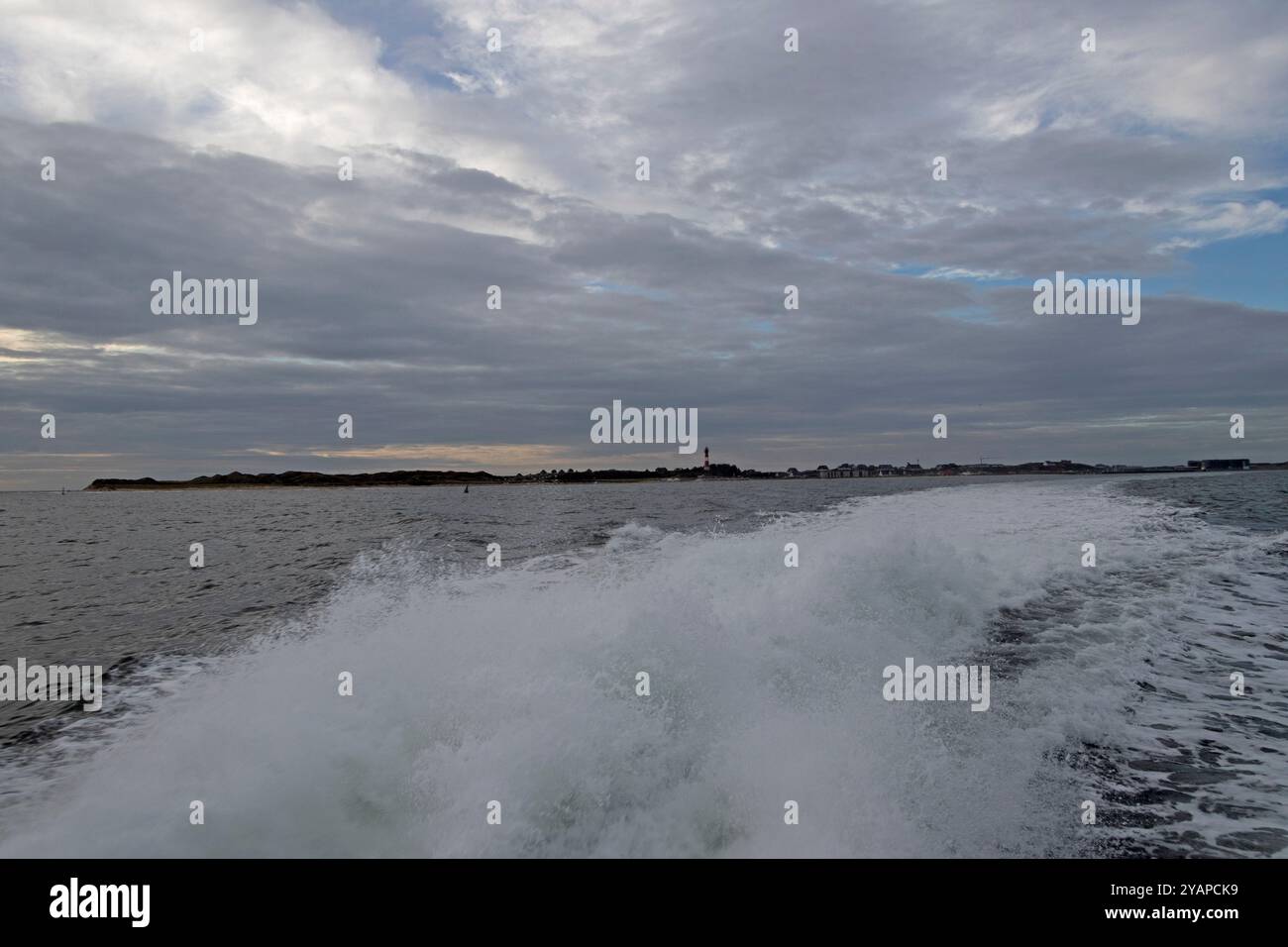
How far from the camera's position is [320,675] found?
8.70 metres

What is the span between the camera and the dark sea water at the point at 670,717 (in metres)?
5.56

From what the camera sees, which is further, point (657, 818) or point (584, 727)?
point (584, 727)

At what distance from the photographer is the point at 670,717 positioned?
703cm

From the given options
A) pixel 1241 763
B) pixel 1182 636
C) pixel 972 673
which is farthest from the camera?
pixel 1182 636

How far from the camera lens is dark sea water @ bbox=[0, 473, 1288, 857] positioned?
5562 mm

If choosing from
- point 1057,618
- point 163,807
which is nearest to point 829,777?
point 163,807

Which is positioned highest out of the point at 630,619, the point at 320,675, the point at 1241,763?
the point at 630,619

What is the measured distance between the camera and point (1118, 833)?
5652mm
